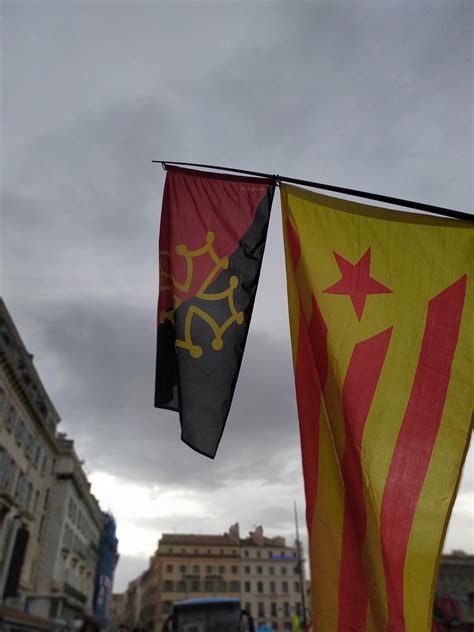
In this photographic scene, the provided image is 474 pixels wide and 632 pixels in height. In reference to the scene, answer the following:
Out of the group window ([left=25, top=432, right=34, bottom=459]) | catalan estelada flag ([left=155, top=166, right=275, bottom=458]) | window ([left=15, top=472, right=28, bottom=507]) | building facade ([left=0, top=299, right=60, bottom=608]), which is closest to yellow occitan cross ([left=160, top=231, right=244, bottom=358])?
catalan estelada flag ([left=155, top=166, right=275, bottom=458])

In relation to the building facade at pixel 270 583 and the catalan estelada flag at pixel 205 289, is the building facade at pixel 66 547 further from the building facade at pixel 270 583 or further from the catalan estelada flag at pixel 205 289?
the catalan estelada flag at pixel 205 289

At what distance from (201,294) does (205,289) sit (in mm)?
63

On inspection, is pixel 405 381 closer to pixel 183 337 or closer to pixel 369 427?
pixel 369 427

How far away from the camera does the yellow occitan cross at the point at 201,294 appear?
462 cm

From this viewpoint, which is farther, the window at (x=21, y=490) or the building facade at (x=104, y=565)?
the building facade at (x=104, y=565)

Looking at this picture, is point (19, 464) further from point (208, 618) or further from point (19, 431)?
point (208, 618)

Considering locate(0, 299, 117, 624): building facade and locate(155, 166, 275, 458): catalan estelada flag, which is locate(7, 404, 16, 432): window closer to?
locate(0, 299, 117, 624): building facade

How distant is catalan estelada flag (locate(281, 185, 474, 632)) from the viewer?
134 inches

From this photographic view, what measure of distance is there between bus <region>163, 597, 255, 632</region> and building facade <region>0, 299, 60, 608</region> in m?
16.0

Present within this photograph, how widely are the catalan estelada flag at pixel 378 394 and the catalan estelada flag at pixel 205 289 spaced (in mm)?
487

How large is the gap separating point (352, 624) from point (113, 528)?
272 feet

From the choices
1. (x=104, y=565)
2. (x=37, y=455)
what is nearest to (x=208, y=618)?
(x=37, y=455)

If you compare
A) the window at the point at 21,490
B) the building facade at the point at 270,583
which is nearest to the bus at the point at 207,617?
the window at the point at 21,490

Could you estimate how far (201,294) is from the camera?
4844mm
